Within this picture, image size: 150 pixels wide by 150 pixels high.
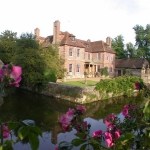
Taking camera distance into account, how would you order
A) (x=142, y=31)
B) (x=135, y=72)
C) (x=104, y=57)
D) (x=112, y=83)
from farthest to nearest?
(x=142, y=31) < (x=135, y=72) < (x=104, y=57) < (x=112, y=83)

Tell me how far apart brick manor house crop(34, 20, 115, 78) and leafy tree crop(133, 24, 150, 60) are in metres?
13.4

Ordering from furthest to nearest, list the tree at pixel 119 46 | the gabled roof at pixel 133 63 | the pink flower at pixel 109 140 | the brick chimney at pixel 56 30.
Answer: the tree at pixel 119 46 → the gabled roof at pixel 133 63 → the brick chimney at pixel 56 30 → the pink flower at pixel 109 140

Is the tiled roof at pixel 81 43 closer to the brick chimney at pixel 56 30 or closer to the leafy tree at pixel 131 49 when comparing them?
the brick chimney at pixel 56 30

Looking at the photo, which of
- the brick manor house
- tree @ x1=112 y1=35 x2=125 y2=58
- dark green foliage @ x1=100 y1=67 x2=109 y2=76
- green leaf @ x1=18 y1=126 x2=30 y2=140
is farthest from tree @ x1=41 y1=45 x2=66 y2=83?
tree @ x1=112 y1=35 x2=125 y2=58

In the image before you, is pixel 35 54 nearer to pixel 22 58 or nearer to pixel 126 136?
pixel 22 58

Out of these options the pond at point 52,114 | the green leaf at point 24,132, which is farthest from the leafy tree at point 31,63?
the green leaf at point 24,132

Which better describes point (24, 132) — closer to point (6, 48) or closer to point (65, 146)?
point (65, 146)

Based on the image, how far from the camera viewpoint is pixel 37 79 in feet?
64.3

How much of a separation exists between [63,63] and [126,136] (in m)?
27.5

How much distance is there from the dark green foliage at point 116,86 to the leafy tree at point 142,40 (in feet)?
95.5

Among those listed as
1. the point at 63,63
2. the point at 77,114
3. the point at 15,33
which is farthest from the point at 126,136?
the point at 15,33

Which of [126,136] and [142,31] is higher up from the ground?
[142,31]

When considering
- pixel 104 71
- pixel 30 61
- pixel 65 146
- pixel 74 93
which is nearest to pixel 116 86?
pixel 74 93

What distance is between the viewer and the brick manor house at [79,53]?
1148 inches
